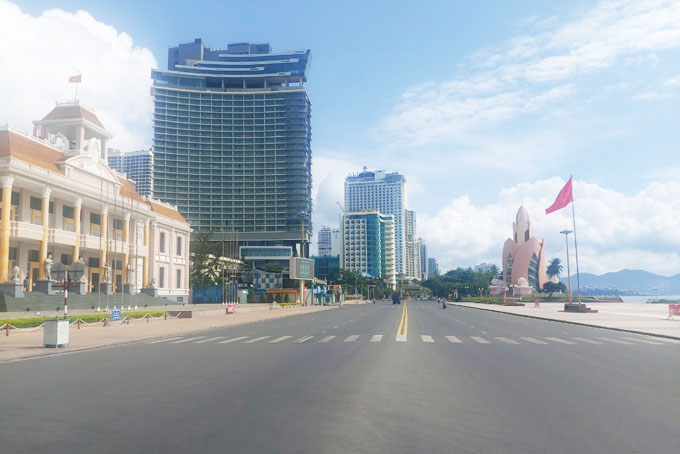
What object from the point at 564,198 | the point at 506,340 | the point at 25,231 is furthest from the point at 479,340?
the point at 25,231

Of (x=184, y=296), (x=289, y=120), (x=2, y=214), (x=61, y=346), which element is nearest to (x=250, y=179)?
(x=289, y=120)

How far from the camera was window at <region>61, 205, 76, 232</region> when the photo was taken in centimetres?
5691

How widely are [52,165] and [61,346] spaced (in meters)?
41.4

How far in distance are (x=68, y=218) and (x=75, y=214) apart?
4.06 metres

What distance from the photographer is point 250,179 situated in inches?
6481

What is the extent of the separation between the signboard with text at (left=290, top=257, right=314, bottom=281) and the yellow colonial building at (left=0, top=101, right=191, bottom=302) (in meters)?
17.5

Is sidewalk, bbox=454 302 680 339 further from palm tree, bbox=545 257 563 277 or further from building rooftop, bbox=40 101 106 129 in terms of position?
palm tree, bbox=545 257 563 277

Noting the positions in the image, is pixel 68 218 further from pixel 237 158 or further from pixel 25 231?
pixel 237 158

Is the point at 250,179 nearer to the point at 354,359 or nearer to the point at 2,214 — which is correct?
the point at 2,214

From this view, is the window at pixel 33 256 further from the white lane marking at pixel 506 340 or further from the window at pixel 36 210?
the white lane marking at pixel 506 340

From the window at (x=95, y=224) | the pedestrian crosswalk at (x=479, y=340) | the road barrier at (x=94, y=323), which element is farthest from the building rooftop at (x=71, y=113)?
the pedestrian crosswalk at (x=479, y=340)

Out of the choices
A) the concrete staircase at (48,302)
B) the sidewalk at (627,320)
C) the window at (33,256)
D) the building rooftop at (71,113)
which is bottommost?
the sidewalk at (627,320)

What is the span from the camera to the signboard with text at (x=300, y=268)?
266ft

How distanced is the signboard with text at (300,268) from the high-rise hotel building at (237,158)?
73801mm
